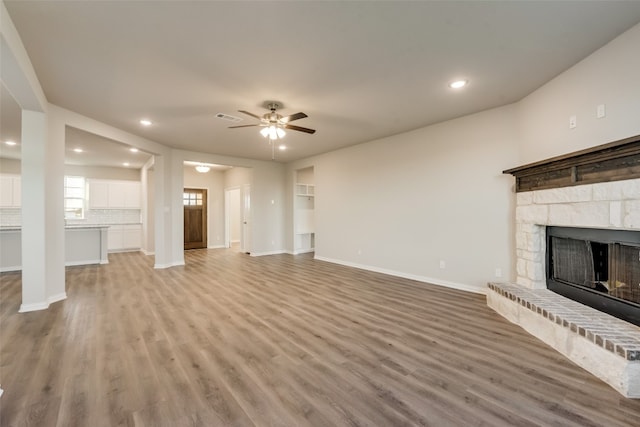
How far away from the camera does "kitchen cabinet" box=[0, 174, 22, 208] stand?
705cm

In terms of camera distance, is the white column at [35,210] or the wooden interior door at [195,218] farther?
the wooden interior door at [195,218]

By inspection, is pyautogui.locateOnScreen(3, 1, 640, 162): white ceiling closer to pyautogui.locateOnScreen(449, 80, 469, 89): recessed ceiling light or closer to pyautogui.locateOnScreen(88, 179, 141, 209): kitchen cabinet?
pyautogui.locateOnScreen(449, 80, 469, 89): recessed ceiling light

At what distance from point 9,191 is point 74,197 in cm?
136

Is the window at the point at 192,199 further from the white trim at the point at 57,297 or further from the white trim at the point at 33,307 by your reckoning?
the white trim at the point at 33,307

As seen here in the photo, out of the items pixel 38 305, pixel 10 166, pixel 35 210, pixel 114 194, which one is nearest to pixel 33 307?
pixel 38 305

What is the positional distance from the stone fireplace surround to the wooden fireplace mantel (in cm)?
6

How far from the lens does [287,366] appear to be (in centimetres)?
229

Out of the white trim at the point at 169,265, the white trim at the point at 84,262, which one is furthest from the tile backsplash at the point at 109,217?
the white trim at the point at 169,265

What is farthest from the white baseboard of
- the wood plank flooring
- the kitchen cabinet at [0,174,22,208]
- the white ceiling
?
the kitchen cabinet at [0,174,22,208]

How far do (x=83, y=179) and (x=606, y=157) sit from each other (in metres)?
11.3

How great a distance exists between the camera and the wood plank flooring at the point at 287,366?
1749 mm

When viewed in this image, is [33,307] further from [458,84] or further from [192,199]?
[192,199]

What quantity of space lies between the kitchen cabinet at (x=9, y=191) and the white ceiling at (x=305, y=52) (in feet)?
17.9

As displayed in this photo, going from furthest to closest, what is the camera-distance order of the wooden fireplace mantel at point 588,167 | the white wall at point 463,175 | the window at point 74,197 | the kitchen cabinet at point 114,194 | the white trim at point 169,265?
1. the kitchen cabinet at point 114,194
2. the window at point 74,197
3. the white trim at point 169,265
4. the white wall at point 463,175
5. the wooden fireplace mantel at point 588,167
